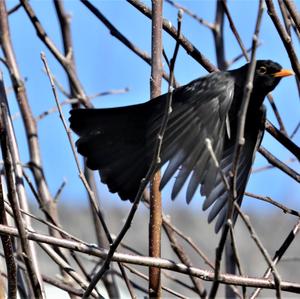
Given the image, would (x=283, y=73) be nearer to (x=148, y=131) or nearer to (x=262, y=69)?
(x=262, y=69)

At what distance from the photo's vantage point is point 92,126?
337 centimetres

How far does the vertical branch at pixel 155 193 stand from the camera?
243 cm

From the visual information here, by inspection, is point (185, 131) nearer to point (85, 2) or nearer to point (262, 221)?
point (85, 2)

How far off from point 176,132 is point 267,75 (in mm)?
763

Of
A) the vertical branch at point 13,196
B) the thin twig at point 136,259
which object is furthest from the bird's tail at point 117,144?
the vertical branch at point 13,196

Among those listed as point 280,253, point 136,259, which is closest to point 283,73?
point 280,253

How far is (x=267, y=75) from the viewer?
12.1 feet

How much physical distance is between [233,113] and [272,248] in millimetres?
5985

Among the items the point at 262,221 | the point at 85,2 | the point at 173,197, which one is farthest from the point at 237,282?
the point at 262,221

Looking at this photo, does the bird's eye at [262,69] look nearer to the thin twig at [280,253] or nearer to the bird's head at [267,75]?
the bird's head at [267,75]

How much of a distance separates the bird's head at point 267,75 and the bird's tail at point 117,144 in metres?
0.62

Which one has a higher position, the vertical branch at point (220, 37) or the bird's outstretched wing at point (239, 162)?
the vertical branch at point (220, 37)

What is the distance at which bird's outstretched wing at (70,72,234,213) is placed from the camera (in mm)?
3078

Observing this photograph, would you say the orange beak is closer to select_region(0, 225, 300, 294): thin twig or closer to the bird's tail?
the bird's tail
